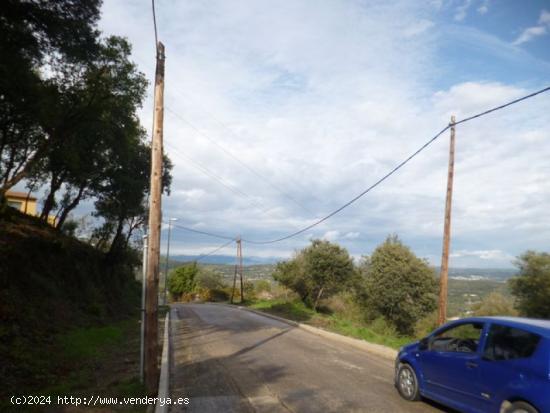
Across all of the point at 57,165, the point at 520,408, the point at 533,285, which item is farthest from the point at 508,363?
the point at 533,285

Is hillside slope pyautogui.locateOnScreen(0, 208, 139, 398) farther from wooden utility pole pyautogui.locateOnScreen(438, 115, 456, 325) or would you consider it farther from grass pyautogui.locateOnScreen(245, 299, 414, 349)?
wooden utility pole pyautogui.locateOnScreen(438, 115, 456, 325)

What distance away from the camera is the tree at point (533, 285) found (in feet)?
91.7

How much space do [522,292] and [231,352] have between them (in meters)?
24.4

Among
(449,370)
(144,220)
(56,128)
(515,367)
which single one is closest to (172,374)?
(449,370)

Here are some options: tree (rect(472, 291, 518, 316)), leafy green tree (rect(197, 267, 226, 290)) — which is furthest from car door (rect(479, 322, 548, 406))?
leafy green tree (rect(197, 267, 226, 290))

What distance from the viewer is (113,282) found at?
3155cm

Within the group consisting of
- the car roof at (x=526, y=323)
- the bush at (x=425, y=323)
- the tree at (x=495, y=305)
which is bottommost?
the bush at (x=425, y=323)

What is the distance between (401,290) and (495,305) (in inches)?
322

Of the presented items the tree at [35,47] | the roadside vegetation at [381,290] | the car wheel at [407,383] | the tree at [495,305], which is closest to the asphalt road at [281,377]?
the car wheel at [407,383]

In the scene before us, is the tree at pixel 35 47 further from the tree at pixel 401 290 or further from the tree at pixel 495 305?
the tree at pixel 495 305

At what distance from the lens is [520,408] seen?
17.9ft

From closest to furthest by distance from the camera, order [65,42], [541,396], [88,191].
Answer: [541,396] → [65,42] → [88,191]

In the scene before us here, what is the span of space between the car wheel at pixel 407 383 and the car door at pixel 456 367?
30 centimetres

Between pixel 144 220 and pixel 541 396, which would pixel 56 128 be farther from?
pixel 144 220
